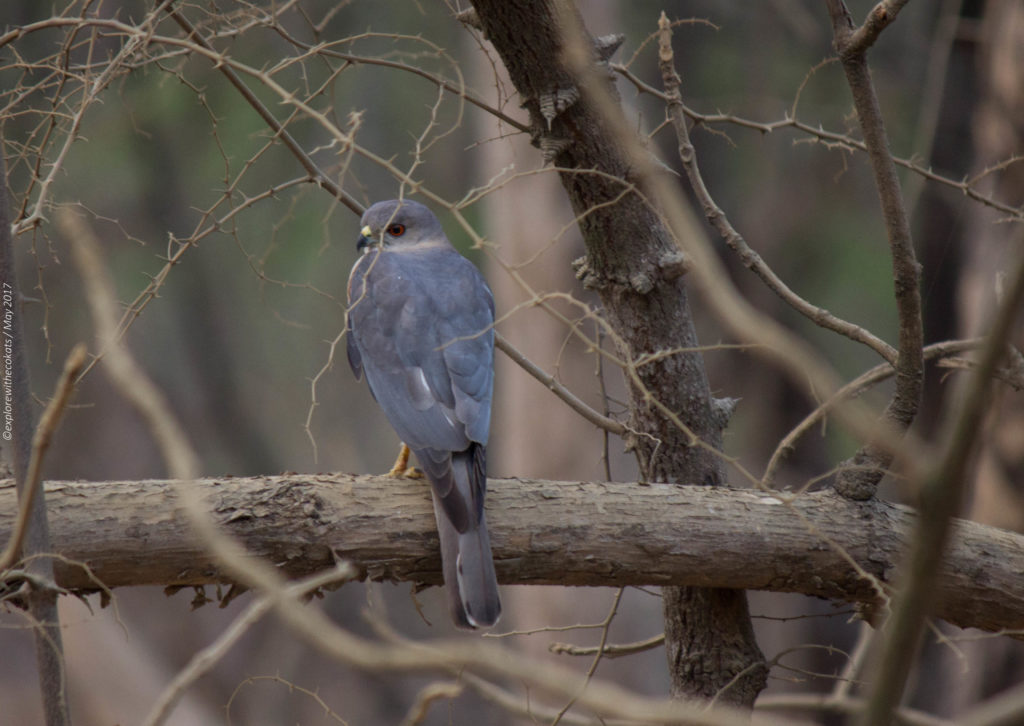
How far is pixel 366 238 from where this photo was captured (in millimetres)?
3648

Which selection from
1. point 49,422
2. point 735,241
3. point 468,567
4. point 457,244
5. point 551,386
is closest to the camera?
point 49,422

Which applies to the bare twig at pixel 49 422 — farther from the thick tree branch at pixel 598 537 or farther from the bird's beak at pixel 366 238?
the bird's beak at pixel 366 238

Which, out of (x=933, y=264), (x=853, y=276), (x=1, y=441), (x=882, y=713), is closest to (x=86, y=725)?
(x=1, y=441)

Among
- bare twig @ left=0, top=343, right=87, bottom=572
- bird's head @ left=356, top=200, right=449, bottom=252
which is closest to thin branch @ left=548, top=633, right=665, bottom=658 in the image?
bird's head @ left=356, top=200, right=449, bottom=252

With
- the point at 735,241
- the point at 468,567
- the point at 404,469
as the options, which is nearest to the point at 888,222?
the point at 735,241

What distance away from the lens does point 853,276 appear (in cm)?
1050

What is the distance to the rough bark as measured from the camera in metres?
2.68

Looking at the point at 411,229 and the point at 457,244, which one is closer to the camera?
the point at 411,229

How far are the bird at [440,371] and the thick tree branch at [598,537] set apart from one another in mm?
96

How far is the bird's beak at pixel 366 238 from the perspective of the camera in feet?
11.9

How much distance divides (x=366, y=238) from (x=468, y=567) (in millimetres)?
1602

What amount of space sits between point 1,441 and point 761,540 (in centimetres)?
218

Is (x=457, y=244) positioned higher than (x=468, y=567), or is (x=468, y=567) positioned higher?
(x=457, y=244)

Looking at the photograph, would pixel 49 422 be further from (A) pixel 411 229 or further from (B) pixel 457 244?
(B) pixel 457 244
